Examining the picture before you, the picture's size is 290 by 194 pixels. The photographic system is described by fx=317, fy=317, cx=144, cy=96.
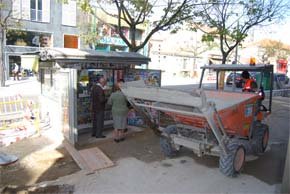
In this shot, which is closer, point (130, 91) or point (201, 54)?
point (130, 91)

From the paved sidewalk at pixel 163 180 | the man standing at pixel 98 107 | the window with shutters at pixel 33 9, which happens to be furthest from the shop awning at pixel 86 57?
the window with shutters at pixel 33 9

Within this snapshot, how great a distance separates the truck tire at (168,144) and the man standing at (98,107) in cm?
214

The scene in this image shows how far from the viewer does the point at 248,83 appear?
7422 millimetres

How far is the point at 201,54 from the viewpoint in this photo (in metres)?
53.7

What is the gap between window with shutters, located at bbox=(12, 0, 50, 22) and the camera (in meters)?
27.8

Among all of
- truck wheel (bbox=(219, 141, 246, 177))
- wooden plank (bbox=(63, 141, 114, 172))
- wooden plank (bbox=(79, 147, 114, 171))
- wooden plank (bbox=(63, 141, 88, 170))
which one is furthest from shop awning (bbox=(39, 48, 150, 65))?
truck wheel (bbox=(219, 141, 246, 177))

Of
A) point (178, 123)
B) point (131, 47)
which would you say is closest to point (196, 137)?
point (178, 123)

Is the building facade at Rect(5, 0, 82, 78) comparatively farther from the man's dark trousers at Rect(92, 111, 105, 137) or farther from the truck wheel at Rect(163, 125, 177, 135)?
the truck wheel at Rect(163, 125, 177, 135)

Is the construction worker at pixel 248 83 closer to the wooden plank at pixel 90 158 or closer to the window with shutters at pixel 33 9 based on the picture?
the wooden plank at pixel 90 158

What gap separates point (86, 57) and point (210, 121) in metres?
4.41

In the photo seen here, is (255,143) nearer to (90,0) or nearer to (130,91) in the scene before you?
(130,91)

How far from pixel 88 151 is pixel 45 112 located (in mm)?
2700

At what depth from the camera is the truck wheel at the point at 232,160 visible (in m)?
5.67

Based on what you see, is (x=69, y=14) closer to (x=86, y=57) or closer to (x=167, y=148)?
(x=86, y=57)
